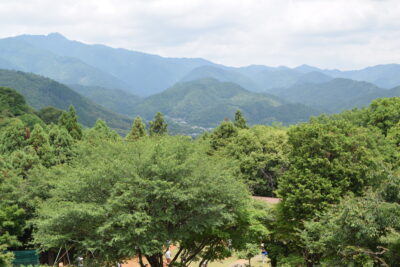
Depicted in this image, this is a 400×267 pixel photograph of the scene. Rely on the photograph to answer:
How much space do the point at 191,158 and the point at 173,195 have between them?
1625 millimetres

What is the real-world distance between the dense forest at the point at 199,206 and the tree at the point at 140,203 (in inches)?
1.5

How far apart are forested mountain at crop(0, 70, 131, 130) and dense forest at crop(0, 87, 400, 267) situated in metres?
133

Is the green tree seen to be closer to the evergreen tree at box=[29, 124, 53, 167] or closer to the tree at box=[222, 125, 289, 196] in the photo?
the tree at box=[222, 125, 289, 196]

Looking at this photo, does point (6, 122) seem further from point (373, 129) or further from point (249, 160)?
point (373, 129)

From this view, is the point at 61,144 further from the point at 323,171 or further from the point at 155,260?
the point at 323,171

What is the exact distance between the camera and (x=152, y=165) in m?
12.4

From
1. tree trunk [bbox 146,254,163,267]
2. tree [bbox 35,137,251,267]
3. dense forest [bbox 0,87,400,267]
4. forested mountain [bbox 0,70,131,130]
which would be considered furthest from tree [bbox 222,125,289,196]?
forested mountain [bbox 0,70,131,130]

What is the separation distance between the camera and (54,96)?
15362cm

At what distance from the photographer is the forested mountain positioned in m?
147

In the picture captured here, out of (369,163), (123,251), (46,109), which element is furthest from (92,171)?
(46,109)

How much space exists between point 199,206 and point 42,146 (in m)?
16.6

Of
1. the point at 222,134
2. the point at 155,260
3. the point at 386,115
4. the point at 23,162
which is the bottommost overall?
the point at 155,260

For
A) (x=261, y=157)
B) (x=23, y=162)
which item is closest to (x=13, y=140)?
(x=23, y=162)

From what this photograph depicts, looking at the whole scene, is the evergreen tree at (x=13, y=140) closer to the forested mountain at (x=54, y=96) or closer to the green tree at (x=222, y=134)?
the green tree at (x=222, y=134)
